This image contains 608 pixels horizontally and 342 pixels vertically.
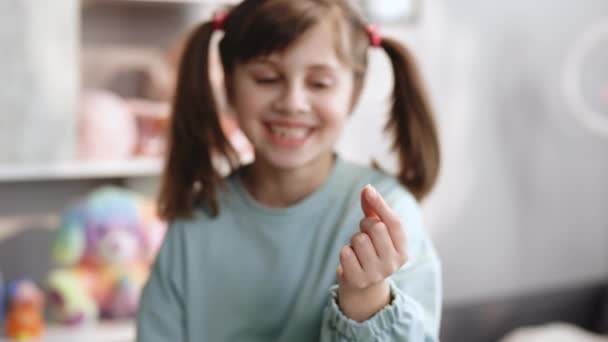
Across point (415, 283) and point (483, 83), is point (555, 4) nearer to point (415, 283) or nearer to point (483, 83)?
point (483, 83)

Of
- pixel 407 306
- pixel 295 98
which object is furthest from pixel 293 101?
pixel 407 306

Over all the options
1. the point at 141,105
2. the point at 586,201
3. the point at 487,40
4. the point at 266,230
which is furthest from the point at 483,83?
the point at 266,230

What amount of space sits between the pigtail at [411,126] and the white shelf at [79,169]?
0.94 m

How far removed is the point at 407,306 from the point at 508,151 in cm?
188

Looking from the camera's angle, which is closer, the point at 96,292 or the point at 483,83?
the point at 96,292

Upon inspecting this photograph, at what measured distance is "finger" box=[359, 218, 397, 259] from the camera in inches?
28.3

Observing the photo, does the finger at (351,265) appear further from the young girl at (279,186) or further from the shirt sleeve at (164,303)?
the shirt sleeve at (164,303)

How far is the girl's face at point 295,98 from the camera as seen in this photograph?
913mm

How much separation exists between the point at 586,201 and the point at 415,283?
203 centimetres

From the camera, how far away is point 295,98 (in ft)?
2.96

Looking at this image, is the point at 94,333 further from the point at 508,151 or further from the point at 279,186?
the point at 508,151

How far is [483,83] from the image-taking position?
8.21 feet

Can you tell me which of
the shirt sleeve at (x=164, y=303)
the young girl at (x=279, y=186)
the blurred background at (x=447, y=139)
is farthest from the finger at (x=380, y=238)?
the blurred background at (x=447, y=139)

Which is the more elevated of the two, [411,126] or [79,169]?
[411,126]
